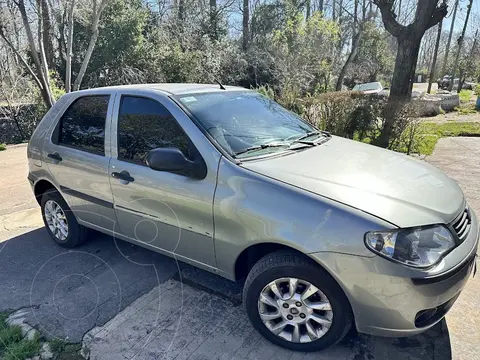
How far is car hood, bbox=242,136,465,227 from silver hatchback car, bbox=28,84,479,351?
0.01 m

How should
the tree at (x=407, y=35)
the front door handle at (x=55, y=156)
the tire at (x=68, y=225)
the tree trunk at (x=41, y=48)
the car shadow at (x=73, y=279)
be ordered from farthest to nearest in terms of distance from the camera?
the tree trunk at (x=41, y=48)
the tree at (x=407, y=35)
the tire at (x=68, y=225)
the front door handle at (x=55, y=156)
the car shadow at (x=73, y=279)

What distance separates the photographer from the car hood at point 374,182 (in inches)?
80.0

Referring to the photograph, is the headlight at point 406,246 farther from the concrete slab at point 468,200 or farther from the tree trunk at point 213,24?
the tree trunk at point 213,24

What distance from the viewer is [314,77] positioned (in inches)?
779

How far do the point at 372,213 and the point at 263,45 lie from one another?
62.8 feet

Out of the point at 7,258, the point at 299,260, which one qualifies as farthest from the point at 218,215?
the point at 7,258

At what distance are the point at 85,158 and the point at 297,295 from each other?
2.18m

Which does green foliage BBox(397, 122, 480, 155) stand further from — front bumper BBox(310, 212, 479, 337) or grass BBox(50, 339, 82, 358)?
grass BBox(50, 339, 82, 358)

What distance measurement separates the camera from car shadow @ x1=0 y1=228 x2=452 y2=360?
2.36m

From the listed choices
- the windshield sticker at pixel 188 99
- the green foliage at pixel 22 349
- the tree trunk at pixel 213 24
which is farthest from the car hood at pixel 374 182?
the tree trunk at pixel 213 24

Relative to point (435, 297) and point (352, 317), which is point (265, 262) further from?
point (435, 297)

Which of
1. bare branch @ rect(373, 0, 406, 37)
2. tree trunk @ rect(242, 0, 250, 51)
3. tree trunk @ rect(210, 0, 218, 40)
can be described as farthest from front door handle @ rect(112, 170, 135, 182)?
tree trunk @ rect(242, 0, 250, 51)

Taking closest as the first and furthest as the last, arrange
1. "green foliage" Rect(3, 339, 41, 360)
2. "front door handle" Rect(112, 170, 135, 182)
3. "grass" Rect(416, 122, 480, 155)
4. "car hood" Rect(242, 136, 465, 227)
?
"car hood" Rect(242, 136, 465, 227) → "green foliage" Rect(3, 339, 41, 360) → "front door handle" Rect(112, 170, 135, 182) → "grass" Rect(416, 122, 480, 155)

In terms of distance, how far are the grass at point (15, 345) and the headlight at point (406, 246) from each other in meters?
2.28
